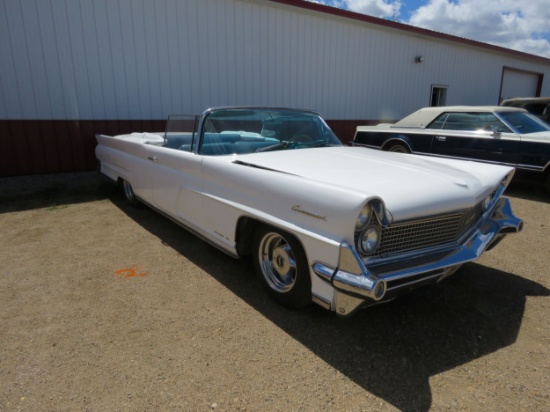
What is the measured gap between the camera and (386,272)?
211 centimetres

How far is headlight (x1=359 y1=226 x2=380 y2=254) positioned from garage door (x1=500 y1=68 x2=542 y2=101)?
1703 centimetres

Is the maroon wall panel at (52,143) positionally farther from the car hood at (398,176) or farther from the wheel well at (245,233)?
the wheel well at (245,233)

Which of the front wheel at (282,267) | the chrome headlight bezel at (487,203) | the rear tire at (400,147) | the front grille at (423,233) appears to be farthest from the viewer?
the rear tire at (400,147)

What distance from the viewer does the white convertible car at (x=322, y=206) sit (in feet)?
6.81

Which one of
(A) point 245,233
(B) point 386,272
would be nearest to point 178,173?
(A) point 245,233

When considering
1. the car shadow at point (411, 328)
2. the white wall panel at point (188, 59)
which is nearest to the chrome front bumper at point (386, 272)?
the car shadow at point (411, 328)

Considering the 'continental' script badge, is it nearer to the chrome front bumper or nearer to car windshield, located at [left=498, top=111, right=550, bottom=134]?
the chrome front bumper

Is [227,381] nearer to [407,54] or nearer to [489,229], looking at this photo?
[489,229]

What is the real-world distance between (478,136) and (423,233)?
508 cm

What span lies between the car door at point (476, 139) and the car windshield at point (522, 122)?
144mm

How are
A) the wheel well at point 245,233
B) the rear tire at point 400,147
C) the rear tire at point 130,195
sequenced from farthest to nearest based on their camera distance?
the rear tire at point 400,147 < the rear tire at point 130,195 < the wheel well at point 245,233

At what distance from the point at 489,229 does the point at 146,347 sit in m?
2.57

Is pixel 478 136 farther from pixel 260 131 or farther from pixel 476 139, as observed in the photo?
pixel 260 131

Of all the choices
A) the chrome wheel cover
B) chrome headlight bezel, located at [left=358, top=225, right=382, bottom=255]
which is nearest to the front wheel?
the chrome wheel cover
